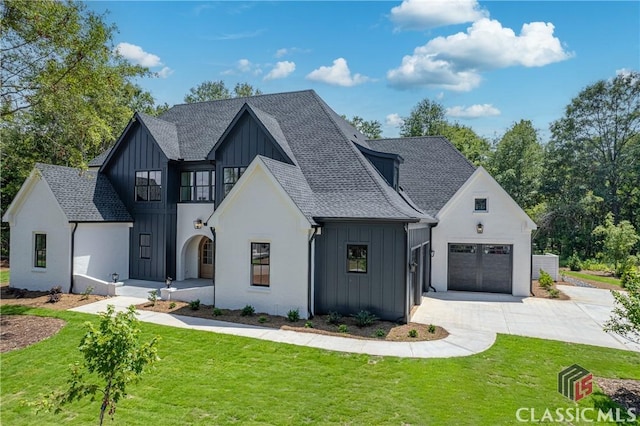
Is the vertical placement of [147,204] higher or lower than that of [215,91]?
lower

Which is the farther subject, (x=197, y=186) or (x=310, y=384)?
(x=197, y=186)

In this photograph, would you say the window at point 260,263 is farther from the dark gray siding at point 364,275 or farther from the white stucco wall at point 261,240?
the dark gray siding at point 364,275

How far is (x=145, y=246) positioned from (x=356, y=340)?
1229 cm

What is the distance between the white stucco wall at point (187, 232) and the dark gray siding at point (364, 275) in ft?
23.0

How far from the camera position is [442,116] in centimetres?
4922

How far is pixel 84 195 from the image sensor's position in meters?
16.5

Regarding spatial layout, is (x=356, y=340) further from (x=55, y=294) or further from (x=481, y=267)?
(x=55, y=294)

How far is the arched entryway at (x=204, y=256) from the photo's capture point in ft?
58.5

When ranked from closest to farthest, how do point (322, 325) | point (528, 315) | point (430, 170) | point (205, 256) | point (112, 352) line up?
point (112, 352)
point (322, 325)
point (528, 315)
point (205, 256)
point (430, 170)

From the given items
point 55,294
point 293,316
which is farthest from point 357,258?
point 55,294

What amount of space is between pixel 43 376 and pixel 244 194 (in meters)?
7.08

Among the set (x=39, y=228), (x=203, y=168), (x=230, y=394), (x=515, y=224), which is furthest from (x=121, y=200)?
(x=515, y=224)

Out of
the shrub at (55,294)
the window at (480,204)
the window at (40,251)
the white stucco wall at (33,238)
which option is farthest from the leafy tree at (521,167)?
the window at (40,251)

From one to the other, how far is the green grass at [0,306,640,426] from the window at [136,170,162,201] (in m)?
8.75
